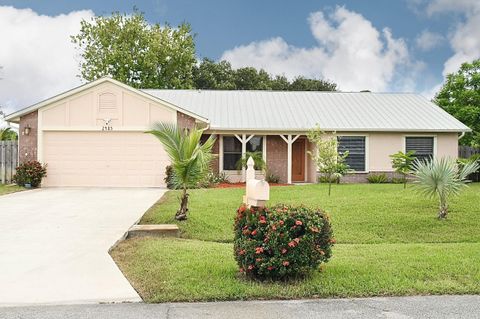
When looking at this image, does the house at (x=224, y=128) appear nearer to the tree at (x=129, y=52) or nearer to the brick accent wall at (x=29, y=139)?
the brick accent wall at (x=29, y=139)

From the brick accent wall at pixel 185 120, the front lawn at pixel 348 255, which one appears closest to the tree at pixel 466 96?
the front lawn at pixel 348 255

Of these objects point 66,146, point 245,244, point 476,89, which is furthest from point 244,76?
point 245,244

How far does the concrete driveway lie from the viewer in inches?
→ 217

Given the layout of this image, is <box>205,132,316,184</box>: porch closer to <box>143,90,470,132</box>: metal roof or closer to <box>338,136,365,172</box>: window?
<box>143,90,470,132</box>: metal roof

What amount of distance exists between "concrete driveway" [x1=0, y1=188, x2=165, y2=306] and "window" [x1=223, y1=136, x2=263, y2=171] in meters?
6.54

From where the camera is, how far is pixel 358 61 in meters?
20.9

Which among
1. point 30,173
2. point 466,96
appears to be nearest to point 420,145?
point 466,96

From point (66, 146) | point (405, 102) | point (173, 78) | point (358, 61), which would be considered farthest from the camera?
point (173, 78)

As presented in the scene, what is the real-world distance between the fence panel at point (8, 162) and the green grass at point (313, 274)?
1380 centimetres

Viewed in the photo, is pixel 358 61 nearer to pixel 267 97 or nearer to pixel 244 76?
pixel 267 97

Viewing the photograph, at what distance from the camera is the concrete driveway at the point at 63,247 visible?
18.1 feet

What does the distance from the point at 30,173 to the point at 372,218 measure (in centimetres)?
1300

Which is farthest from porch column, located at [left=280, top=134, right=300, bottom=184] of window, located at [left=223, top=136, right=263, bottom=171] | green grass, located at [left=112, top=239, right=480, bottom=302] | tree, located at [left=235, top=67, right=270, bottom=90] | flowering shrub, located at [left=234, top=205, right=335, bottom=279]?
tree, located at [left=235, top=67, right=270, bottom=90]

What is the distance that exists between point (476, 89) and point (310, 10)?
39.2ft
